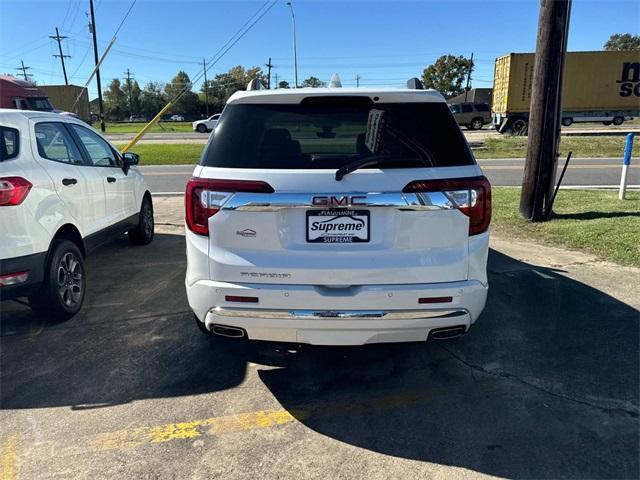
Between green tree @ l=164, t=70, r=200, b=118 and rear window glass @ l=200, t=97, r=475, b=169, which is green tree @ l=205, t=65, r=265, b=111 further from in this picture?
rear window glass @ l=200, t=97, r=475, b=169

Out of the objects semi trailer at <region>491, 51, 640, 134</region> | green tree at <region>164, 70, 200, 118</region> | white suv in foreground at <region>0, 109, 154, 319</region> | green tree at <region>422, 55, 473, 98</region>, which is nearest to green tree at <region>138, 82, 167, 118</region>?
green tree at <region>164, 70, 200, 118</region>

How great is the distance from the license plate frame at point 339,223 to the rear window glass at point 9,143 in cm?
262

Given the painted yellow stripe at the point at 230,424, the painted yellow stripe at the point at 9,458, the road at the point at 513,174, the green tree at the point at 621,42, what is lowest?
the painted yellow stripe at the point at 9,458

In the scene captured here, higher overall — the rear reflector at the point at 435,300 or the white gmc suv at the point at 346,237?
the white gmc suv at the point at 346,237

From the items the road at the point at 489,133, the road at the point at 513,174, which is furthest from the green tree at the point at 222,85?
the road at the point at 513,174

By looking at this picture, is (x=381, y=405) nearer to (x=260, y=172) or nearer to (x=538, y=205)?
(x=260, y=172)

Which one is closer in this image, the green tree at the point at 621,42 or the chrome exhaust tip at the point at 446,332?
the chrome exhaust tip at the point at 446,332

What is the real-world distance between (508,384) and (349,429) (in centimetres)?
119

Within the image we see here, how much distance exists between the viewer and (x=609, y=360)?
142 inches

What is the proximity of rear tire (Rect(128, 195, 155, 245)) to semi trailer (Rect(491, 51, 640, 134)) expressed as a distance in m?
25.7

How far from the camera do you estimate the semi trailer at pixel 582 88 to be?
27.7 metres

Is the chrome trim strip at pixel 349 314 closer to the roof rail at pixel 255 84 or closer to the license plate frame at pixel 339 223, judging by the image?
the license plate frame at pixel 339 223

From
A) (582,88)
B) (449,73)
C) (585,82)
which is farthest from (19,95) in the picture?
(449,73)

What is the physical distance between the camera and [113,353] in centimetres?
383
